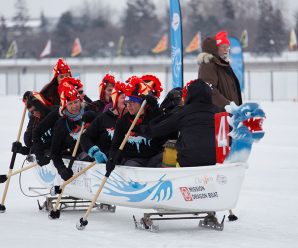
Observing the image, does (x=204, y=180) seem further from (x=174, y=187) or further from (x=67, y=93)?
(x=67, y=93)

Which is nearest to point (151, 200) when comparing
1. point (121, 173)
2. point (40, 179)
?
point (121, 173)

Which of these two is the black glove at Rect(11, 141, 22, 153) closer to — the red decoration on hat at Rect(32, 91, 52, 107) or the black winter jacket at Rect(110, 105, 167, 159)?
the red decoration on hat at Rect(32, 91, 52, 107)

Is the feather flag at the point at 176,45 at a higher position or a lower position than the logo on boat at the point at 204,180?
higher

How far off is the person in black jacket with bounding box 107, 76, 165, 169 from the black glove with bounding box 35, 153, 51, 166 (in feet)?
4.60

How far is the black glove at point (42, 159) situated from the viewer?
1016 cm

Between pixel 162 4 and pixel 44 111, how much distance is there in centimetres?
11242

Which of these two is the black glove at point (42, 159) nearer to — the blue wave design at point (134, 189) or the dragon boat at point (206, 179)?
the blue wave design at point (134, 189)

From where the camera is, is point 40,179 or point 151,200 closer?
point 151,200

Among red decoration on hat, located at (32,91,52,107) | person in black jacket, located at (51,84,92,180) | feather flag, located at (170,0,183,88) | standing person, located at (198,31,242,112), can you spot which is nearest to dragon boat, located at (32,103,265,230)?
person in black jacket, located at (51,84,92,180)

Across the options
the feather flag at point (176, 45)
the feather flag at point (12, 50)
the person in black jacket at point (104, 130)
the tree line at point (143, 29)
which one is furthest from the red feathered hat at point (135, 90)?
the tree line at point (143, 29)

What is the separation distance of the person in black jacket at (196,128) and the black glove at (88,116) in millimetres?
1496

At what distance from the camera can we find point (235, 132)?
7867 mm

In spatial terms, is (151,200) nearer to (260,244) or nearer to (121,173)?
(121,173)

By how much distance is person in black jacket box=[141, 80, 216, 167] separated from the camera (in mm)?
8258
